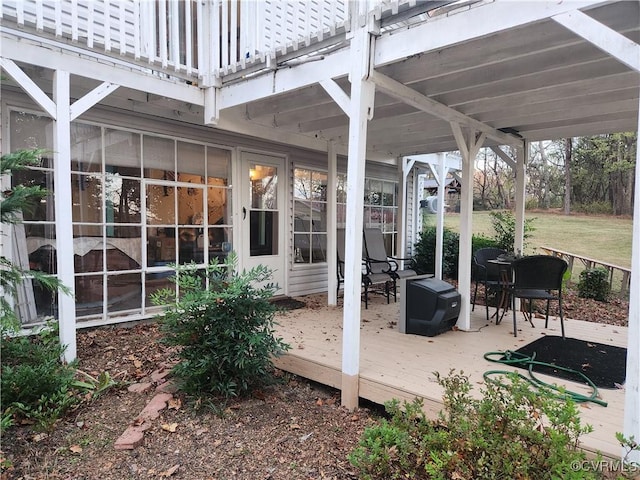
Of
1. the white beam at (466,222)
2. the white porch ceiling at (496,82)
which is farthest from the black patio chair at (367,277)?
the white porch ceiling at (496,82)

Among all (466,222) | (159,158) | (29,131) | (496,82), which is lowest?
(466,222)

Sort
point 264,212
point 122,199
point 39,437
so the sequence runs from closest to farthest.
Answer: point 39,437 < point 122,199 < point 264,212

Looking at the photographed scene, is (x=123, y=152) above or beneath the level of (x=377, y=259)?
above

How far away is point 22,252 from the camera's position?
340 centimetres

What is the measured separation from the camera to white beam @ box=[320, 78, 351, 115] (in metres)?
2.78

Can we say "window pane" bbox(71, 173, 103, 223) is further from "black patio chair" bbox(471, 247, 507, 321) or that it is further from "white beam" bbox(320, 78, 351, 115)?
"black patio chair" bbox(471, 247, 507, 321)

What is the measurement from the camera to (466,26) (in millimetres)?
2318

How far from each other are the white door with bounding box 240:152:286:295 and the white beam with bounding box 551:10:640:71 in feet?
12.5

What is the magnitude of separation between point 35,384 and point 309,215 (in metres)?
4.04

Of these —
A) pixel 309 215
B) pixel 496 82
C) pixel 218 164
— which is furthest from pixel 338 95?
pixel 309 215

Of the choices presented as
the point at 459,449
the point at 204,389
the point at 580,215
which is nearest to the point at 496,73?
the point at 459,449

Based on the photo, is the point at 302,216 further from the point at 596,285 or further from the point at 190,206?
the point at 596,285

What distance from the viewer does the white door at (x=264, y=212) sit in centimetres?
504

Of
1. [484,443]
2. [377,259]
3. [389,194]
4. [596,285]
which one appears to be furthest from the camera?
[389,194]
